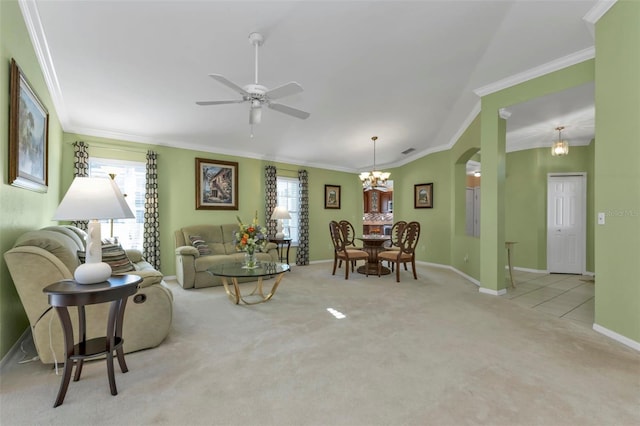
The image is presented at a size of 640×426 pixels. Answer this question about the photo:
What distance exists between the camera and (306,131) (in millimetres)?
5715

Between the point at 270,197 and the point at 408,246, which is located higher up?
the point at 270,197

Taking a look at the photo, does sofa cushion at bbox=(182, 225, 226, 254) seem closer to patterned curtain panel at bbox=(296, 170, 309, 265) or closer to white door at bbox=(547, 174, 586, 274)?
patterned curtain panel at bbox=(296, 170, 309, 265)

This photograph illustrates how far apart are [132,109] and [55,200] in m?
1.67

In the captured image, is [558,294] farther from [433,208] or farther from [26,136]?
[26,136]

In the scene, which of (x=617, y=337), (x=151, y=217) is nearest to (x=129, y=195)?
(x=151, y=217)

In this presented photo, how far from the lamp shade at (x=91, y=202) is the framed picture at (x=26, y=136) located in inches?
28.2

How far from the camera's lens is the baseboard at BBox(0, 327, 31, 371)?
219 centimetres

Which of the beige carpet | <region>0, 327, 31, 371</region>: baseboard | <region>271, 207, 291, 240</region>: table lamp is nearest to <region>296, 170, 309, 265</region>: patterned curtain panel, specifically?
<region>271, 207, 291, 240</region>: table lamp

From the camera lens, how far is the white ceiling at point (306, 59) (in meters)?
2.84

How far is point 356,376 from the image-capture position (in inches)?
82.9

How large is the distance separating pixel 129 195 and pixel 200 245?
5.00 ft

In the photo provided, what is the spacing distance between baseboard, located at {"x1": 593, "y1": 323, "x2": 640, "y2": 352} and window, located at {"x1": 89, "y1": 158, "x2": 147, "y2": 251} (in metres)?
6.40

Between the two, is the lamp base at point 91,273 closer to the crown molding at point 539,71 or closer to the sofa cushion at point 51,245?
the sofa cushion at point 51,245

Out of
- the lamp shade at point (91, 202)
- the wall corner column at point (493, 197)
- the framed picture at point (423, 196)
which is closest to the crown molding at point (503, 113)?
the wall corner column at point (493, 197)
